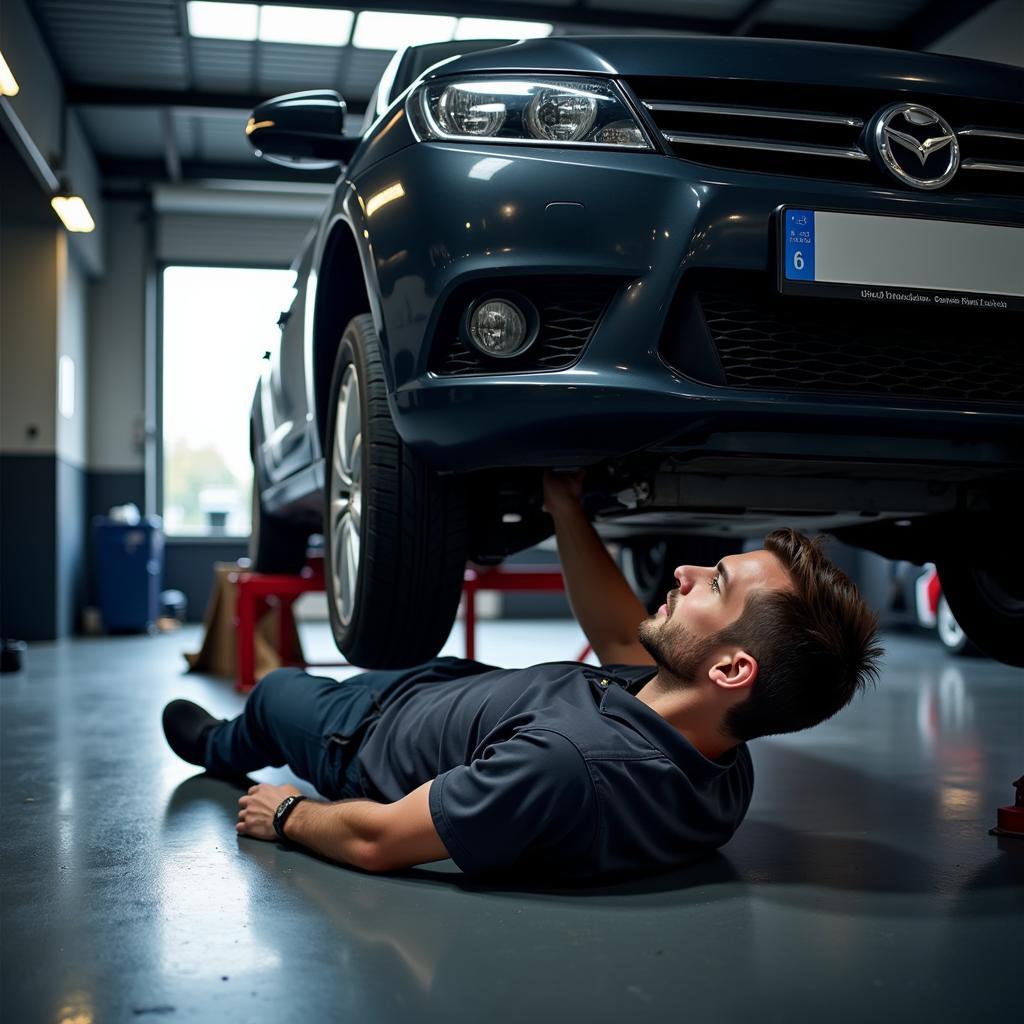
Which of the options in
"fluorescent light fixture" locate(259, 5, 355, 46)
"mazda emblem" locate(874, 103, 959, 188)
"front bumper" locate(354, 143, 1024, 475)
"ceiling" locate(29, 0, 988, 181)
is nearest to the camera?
"front bumper" locate(354, 143, 1024, 475)

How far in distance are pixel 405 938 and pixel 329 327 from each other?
1412 mm

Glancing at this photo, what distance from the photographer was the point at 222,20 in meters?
6.69

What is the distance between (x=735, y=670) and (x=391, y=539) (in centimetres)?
66

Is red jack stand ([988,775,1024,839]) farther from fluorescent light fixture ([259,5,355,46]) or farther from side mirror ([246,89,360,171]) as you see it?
fluorescent light fixture ([259,5,355,46])

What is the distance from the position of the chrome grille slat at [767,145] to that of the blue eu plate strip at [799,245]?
0.38 ft

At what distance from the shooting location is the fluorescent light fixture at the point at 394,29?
21.9ft

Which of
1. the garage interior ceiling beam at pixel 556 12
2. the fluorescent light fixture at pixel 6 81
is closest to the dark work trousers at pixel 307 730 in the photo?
the fluorescent light fixture at pixel 6 81

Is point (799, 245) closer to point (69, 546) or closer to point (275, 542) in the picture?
point (275, 542)

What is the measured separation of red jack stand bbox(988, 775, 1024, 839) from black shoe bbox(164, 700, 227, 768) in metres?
1.41

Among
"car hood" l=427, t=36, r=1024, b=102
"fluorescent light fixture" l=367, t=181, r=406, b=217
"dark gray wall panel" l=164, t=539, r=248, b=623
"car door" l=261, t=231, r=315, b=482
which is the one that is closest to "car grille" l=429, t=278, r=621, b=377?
"fluorescent light fixture" l=367, t=181, r=406, b=217

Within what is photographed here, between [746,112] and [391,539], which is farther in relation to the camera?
[391,539]

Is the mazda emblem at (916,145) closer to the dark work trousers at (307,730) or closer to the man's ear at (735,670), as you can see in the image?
the man's ear at (735,670)

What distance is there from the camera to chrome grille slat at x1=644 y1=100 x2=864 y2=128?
5.31 ft

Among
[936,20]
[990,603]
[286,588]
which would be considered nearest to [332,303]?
[990,603]
